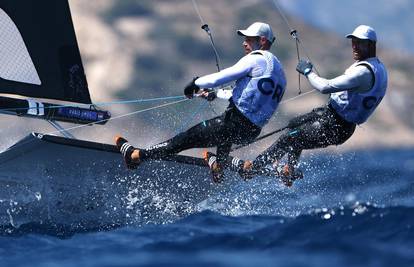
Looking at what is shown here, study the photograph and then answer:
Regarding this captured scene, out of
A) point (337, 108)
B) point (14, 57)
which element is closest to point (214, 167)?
point (337, 108)

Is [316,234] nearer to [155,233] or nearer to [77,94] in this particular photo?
[155,233]

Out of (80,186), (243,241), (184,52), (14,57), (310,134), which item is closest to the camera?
(243,241)

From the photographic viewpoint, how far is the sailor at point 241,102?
557 cm

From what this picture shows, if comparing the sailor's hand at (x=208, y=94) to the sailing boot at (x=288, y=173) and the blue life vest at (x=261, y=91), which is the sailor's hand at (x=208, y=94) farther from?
the sailing boot at (x=288, y=173)

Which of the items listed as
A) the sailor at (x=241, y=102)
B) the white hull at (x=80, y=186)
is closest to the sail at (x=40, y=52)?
the white hull at (x=80, y=186)

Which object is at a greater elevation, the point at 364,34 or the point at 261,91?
the point at 364,34

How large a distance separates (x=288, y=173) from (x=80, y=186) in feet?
4.78

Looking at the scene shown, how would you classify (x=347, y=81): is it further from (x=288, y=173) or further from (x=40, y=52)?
(x=40, y=52)

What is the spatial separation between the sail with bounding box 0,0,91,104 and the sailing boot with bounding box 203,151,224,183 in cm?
100

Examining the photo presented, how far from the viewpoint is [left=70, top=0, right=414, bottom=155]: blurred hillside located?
6022 cm

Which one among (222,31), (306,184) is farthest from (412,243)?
(222,31)

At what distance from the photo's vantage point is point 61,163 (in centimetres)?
589

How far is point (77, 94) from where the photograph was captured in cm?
627

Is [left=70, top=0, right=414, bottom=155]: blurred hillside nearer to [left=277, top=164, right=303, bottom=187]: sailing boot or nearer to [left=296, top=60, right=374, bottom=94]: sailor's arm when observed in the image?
[left=277, top=164, right=303, bottom=187]: sailing boot
